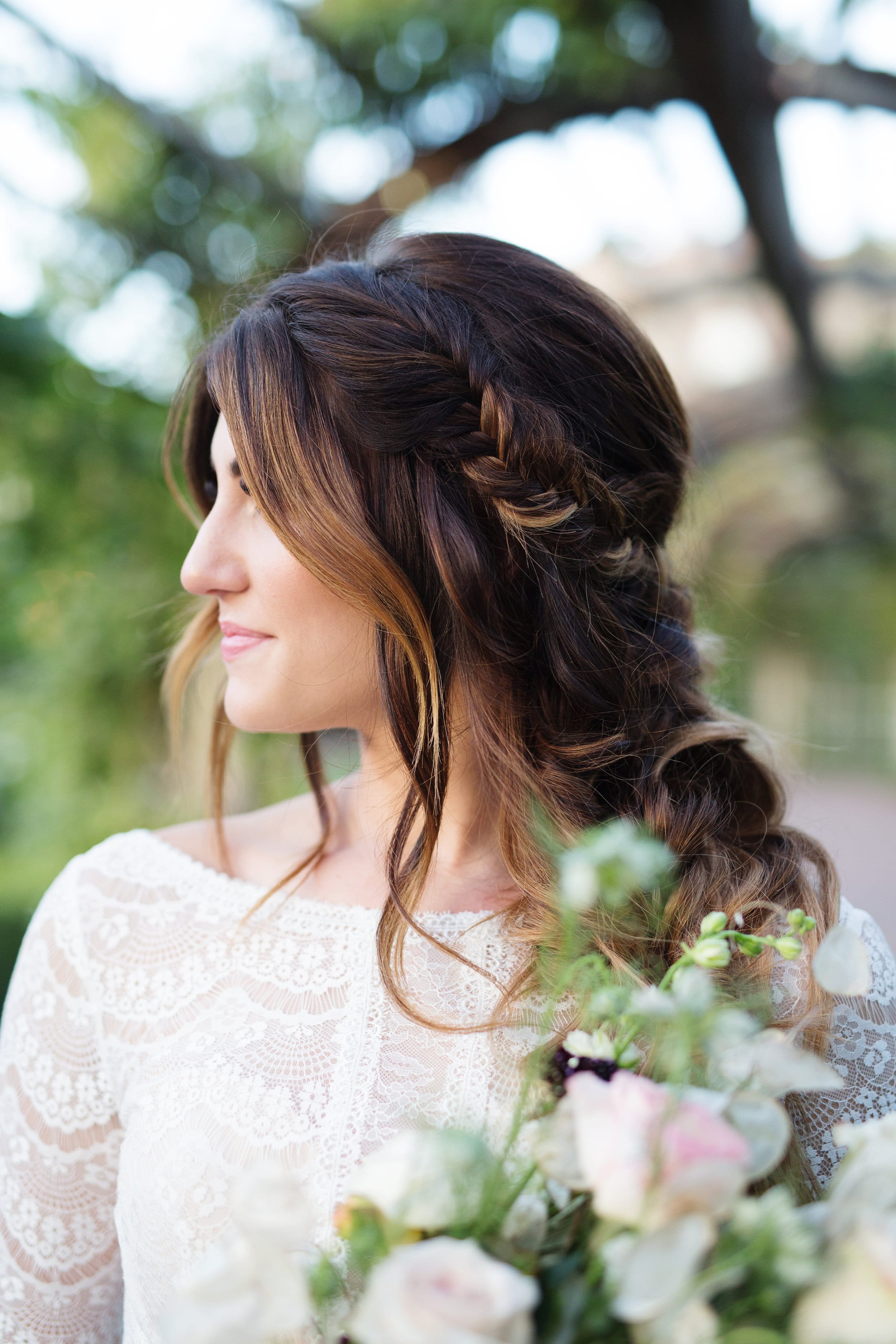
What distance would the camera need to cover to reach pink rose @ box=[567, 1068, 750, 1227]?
616mm

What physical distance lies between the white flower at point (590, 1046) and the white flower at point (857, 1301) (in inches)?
8.5

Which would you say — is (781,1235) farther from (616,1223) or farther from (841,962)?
(841,962)

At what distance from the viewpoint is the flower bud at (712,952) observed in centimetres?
75

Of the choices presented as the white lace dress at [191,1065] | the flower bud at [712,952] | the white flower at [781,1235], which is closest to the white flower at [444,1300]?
the white flower at [781,1235]

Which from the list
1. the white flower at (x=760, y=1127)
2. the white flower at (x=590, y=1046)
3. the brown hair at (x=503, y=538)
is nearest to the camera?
the white flower at (x=760, y=1127)

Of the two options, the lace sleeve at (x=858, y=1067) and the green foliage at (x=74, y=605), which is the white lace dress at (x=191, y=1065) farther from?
the green foliage at (x=74, y=605)

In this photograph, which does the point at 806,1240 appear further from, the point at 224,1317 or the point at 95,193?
the point at 95,193

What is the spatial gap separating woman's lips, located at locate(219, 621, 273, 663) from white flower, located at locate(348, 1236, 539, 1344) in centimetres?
100

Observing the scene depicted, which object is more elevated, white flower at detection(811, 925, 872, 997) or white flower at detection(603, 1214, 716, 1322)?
white flower at detection(811, 925, 872, 997)

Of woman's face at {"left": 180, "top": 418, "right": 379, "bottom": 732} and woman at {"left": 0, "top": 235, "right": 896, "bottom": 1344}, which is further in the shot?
woman's face at {"left": 180, "top": 418, "right": 379, "bottom": 732}

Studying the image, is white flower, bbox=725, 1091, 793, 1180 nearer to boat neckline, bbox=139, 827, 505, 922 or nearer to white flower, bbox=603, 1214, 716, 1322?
white flower, bbox=603, 1214, 716, 1322

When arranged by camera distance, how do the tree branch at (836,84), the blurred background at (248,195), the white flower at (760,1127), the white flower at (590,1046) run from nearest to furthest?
the white flower at (760,1127)
the white flower at (590,1046)
the blurred background at (248,195)
the tree branch at (836,84)

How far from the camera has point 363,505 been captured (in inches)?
56.6

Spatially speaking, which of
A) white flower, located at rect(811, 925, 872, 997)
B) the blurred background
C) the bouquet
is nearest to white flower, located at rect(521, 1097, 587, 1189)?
the bouquet
